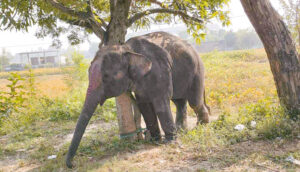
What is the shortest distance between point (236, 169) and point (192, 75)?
230cm

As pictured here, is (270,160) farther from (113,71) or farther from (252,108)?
(113,71)

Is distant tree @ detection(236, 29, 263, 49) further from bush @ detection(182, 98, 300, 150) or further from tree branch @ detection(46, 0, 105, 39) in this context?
tree branch @ detection(46, 0, 105, 39)

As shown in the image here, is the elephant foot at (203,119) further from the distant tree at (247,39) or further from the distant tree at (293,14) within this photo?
the distant tree at (247,39)

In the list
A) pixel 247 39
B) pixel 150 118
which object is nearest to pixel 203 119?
pixel 150 118

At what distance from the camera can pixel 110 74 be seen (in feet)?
14.4

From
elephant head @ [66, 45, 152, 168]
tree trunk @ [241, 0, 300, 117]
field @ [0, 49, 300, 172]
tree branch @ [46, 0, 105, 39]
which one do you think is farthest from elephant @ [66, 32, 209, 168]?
tree trunk @ [241, 0, 300, 117]

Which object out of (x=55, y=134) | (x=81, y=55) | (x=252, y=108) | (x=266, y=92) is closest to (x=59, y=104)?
(x=55, y=134)

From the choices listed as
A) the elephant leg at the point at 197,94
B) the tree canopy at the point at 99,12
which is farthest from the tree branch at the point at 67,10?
the elephant leg at the point at 197,94

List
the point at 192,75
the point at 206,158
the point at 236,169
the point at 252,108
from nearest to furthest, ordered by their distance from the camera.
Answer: the point at 236,169 → the point at 206,158 → the point at 192,75 → the point at 252,108

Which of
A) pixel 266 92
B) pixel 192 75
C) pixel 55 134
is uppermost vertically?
pixel 192 75

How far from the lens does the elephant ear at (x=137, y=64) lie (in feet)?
15.0

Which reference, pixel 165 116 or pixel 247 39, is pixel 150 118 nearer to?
pixel 165 116

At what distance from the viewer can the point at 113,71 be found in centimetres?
441

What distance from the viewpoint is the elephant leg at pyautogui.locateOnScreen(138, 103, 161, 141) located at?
521cm
